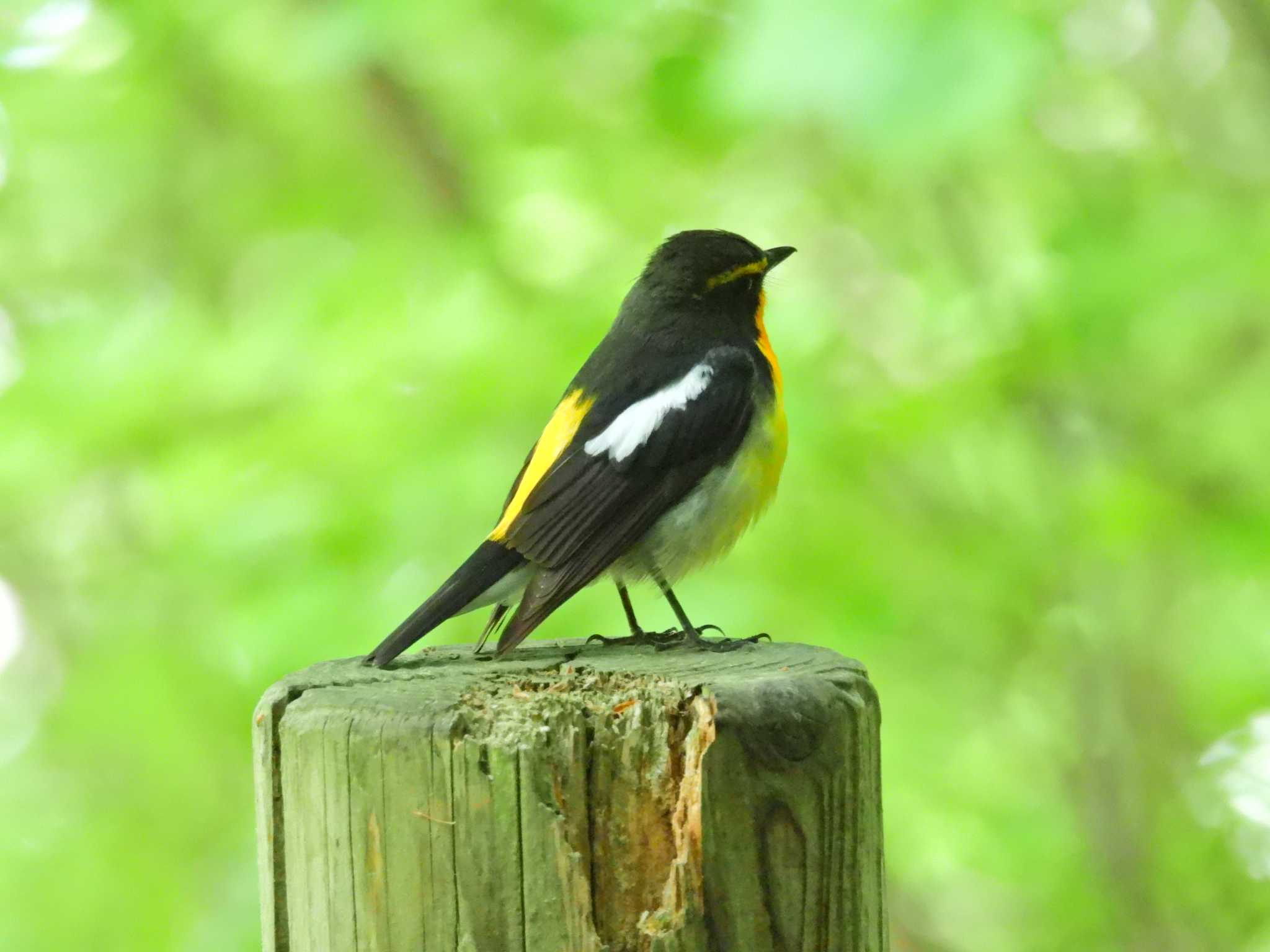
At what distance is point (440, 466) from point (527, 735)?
99.9 inches

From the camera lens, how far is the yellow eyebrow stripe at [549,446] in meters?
3.26

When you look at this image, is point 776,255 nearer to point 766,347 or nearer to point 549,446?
point 766,347

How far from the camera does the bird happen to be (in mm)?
3072

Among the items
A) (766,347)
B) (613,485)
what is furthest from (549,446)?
(766,347)

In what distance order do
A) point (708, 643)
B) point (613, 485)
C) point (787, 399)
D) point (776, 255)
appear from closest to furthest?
point (708, 643) < point (613, 485) < point (776, 255) < point (787, 399)

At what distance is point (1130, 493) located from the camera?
4160 millimetres

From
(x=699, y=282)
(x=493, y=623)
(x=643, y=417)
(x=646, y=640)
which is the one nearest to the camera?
(x=493, y=623)

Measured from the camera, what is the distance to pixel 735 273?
3918 millimetres

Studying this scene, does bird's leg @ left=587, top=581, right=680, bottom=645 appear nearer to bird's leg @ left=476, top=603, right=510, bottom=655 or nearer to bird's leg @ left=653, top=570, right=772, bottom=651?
bird's leg @ left=653, top=570, right=772, bottom=651

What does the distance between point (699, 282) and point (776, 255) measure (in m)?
0.32

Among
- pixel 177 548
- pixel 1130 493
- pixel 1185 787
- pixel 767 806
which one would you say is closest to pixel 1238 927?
pixel 1185 787

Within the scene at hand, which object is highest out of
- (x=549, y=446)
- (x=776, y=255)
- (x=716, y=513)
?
(x=776, y=255)

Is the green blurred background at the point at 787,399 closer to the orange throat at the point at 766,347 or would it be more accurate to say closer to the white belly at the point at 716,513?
the orange throat at the point at 766,347

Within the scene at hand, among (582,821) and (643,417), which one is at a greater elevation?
(643,417)
